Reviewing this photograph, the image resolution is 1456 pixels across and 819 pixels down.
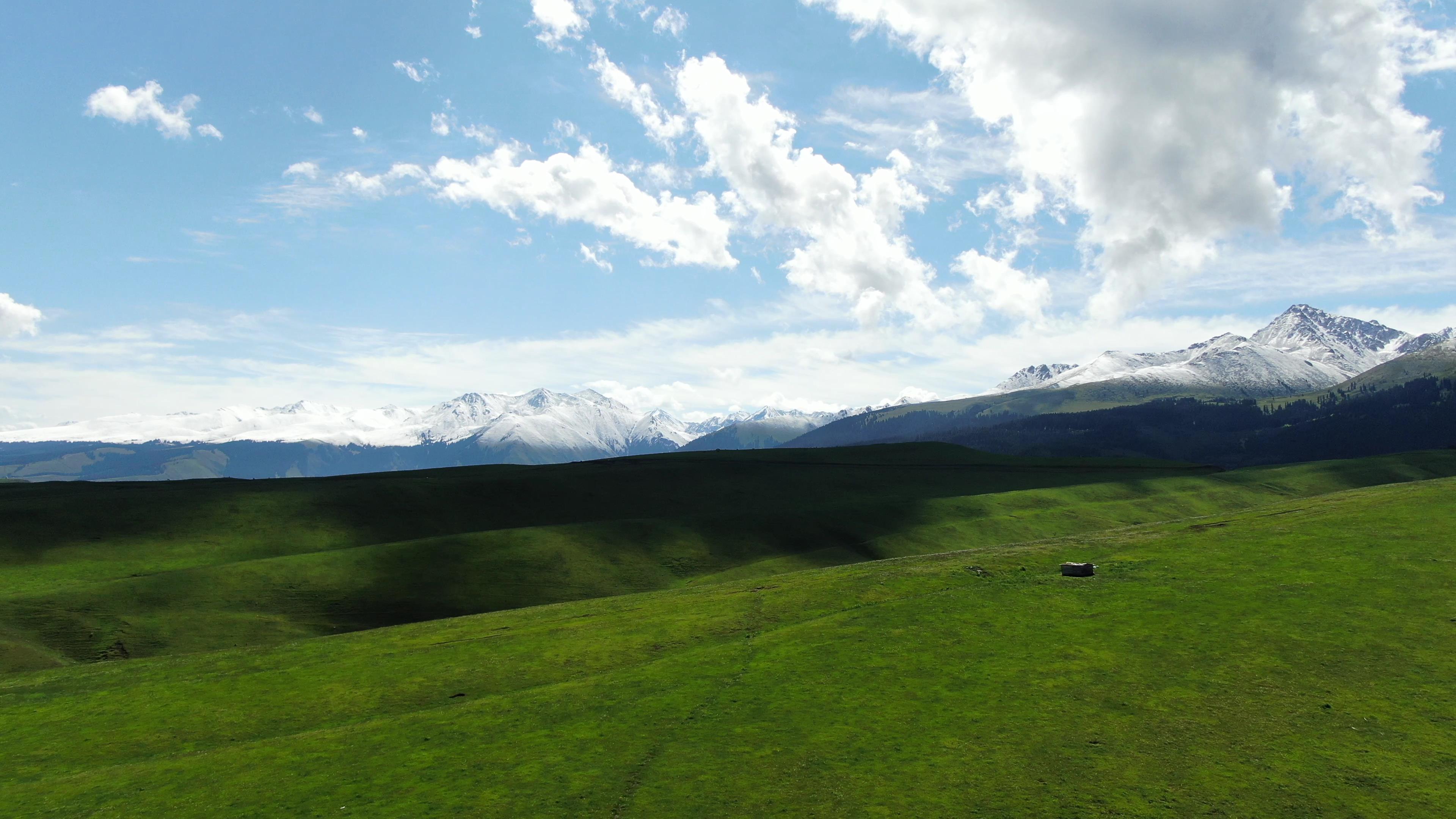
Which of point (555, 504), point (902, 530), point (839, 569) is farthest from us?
point (555, 504)

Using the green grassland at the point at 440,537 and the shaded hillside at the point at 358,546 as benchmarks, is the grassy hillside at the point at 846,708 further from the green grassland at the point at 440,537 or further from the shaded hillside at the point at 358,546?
the green grassland at the point at 440,537

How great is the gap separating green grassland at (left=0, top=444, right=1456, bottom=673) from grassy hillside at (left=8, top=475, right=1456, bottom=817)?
76.7ft

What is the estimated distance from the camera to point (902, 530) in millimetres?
132250

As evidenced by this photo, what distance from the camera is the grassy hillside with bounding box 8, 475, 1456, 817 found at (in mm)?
33750

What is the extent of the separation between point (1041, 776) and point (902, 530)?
326 feet

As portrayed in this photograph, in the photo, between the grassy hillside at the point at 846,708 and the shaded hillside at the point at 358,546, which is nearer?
the grassy hillside at the point at 846,708

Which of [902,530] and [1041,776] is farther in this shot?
[902,530]

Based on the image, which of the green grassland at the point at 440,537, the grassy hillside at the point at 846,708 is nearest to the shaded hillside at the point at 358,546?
the green grassland at the point at 440,537

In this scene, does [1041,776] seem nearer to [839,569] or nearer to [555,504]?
[839,569]

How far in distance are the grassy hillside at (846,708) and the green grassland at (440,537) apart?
23388mm

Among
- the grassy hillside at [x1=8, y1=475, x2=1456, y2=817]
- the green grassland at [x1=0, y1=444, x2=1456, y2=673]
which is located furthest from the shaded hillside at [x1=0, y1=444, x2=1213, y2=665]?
the grassy hillside at [x1=8, y1=475, x2=1456, y2=817]

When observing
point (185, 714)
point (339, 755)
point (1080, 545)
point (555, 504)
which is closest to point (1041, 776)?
point (339, 755)

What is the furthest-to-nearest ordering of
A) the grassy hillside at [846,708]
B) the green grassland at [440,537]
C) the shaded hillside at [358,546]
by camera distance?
the green grassland at [440,537] → the shaded hillside at [358,546] → the grassy hillside at [846,708]

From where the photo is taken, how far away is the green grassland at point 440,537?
84938 mm
